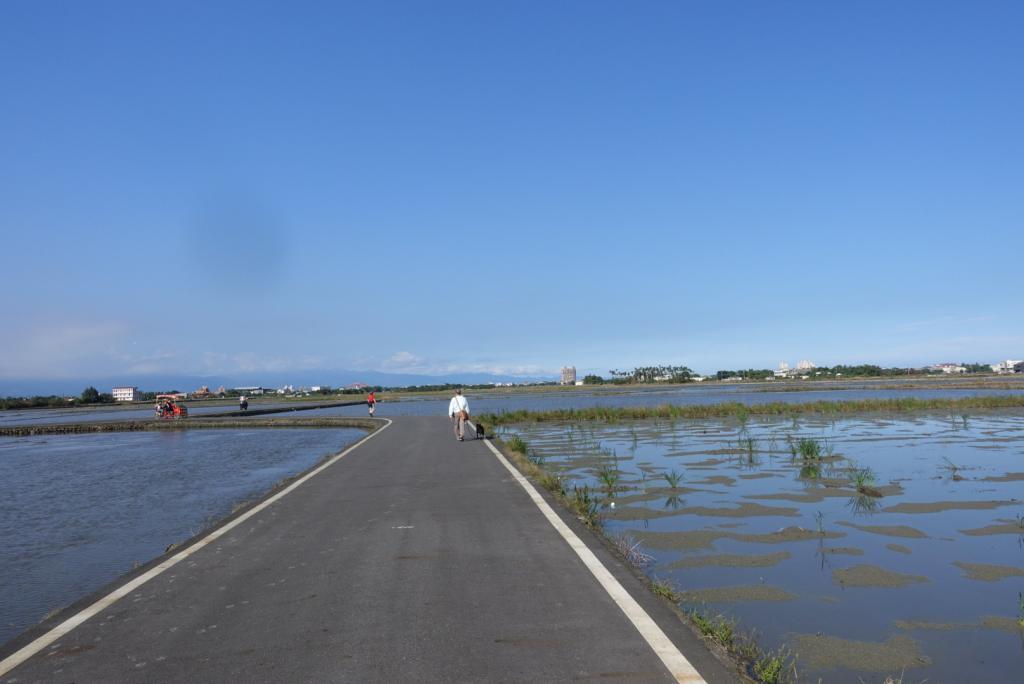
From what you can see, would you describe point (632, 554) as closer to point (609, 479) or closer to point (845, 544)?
point (845, 544)

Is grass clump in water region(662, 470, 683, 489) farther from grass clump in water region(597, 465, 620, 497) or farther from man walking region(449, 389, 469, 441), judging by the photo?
man walking region(449, 389, 469, 441)

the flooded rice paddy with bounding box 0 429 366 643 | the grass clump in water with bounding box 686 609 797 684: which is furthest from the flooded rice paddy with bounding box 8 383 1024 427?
the grass clump in water with bounding box 686 609 797 684

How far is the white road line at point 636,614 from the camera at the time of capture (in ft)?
15.3

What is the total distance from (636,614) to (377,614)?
2078mm

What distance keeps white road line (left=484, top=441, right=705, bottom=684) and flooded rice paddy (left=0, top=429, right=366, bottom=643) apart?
18.7 ft

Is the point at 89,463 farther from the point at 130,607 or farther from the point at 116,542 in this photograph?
the point at 130,607

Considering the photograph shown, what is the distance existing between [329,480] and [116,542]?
4445 millimetres

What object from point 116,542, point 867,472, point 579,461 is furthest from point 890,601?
point 579,461

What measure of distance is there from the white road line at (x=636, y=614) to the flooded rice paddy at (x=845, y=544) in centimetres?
90

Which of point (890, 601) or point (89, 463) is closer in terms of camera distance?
point (890, 601)

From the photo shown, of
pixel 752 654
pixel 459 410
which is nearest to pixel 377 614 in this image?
pixel 752 654

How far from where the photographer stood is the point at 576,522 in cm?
1009

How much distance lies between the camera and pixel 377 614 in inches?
233

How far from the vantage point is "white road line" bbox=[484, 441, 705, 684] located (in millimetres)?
4668
